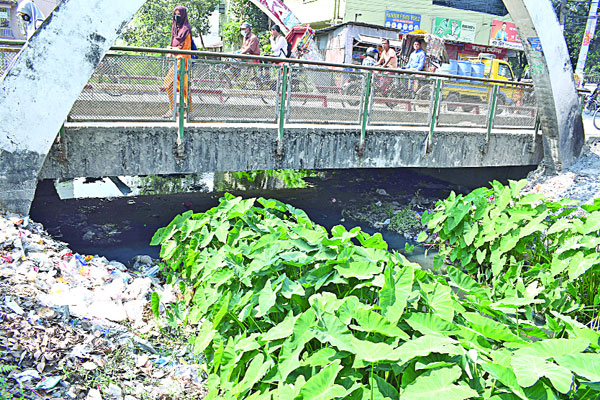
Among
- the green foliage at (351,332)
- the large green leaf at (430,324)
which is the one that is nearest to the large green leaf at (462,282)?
the green foliage at (351,332)

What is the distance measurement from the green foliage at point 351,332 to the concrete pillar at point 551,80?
631 cm

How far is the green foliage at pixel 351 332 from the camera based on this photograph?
9.12 feet

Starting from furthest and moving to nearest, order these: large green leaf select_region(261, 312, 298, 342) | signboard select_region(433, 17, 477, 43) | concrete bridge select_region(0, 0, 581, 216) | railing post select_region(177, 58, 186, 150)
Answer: signboard select_region(433, 17, 477, 43), railing post select_region(177, 58, 186, 150), concrete bridge select_region(0, 0, 581, 216), large green leaf select_region(261, 312, 298, 342)

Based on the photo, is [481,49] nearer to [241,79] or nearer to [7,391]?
[241,79]

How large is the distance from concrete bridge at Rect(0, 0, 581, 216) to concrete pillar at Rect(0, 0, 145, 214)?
1 centimetres

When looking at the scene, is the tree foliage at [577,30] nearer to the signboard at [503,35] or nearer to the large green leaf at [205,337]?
the signboard at [503,35]

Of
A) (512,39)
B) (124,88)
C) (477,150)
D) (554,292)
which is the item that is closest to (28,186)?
(124,88)

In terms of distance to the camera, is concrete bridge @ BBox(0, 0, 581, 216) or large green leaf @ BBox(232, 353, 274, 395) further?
concrete bridge @ BBox(0, 0, 581, 216)

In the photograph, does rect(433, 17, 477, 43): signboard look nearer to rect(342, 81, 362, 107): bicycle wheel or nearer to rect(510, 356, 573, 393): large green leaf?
rect(342, 81, 362, 107): bicycle wheel

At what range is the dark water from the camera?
7.90m

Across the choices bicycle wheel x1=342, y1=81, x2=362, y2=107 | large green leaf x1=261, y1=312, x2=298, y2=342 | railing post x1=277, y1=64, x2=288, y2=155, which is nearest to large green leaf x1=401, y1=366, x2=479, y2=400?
large green leaf x1=261, y1=312, x2=298, y2=342

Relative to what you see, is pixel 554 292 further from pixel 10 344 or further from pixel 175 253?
pixel 10 344

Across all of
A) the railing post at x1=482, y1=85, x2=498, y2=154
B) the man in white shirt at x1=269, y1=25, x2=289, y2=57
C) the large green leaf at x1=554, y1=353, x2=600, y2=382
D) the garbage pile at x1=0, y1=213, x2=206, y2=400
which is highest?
the man in white shirt at x1=269, y1=25, x2=289, y2=57

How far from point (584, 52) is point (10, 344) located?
1957cm
